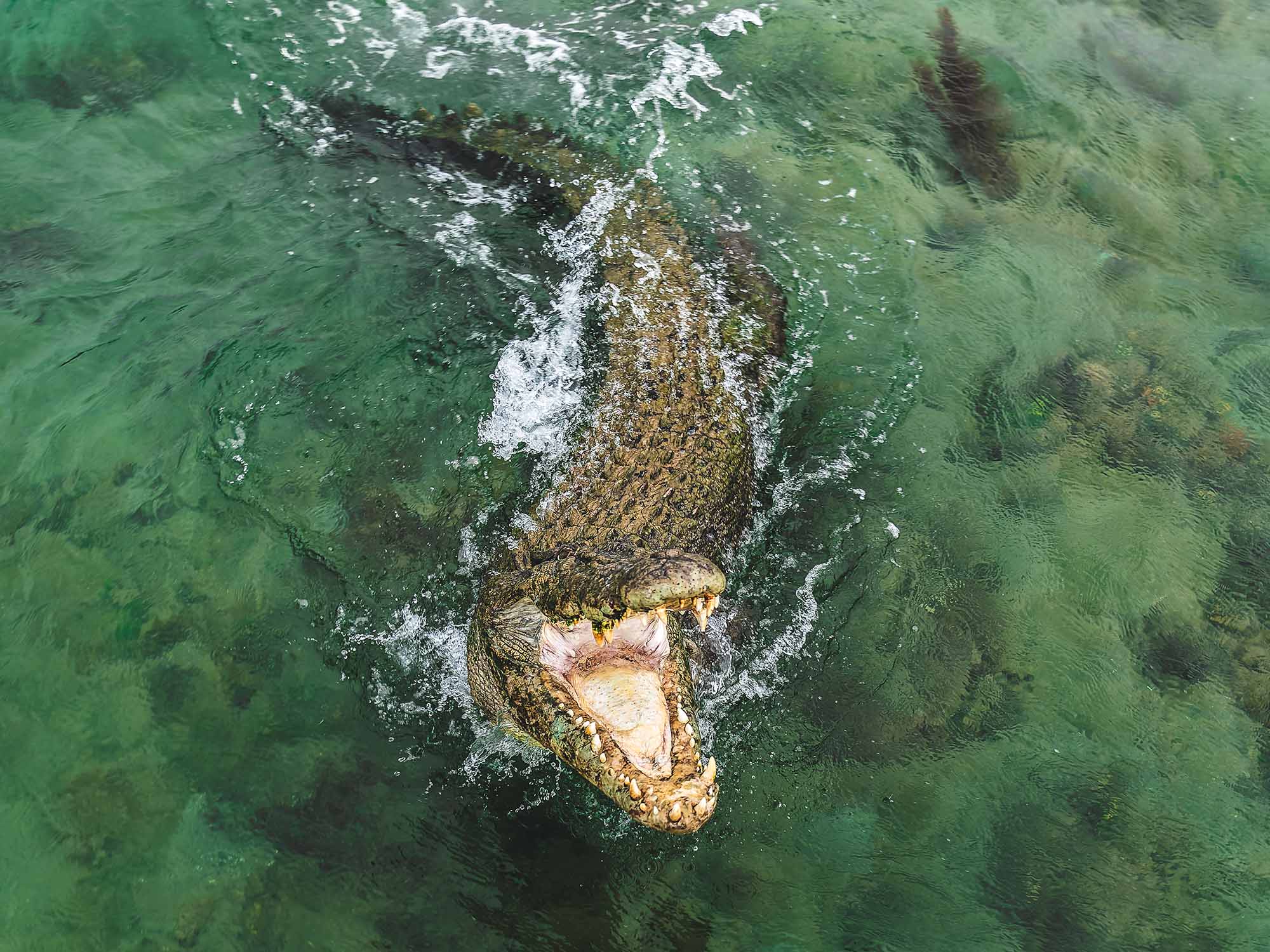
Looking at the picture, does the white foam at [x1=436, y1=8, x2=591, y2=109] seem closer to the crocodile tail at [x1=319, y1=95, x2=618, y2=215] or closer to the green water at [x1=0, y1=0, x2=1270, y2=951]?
the green water at [x1=0, y1=0, x2=1270, y2=951]

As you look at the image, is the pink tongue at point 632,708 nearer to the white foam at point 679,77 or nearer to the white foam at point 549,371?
the white foam at point 549,371

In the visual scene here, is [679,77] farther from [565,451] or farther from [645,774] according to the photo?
[645,774]

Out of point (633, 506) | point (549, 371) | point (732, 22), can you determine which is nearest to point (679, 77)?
point (732, 22)

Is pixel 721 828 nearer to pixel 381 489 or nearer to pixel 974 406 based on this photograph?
pixel 381 489


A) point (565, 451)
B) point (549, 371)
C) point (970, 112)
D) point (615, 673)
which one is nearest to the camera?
point (615, 673)

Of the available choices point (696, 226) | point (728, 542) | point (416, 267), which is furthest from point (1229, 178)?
point (416, 267)

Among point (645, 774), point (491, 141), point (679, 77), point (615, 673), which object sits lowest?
point (615, 673)

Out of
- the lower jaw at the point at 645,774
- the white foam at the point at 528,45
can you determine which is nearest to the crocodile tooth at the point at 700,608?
the lower jaw at the point at 645,774

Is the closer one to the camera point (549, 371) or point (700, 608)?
point (700, 608)
